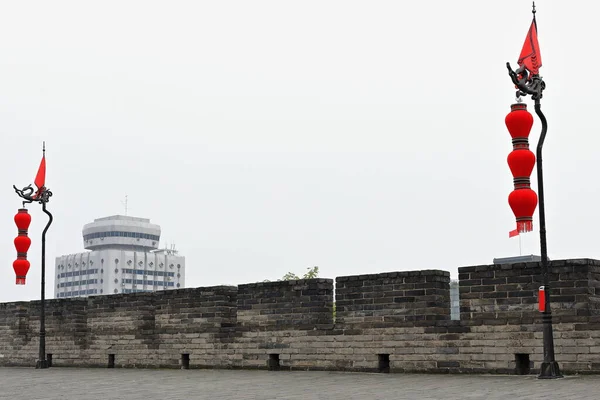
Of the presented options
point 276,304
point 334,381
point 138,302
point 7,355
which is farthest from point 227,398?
point 7,355

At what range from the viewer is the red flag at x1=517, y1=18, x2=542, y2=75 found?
39.6 feet

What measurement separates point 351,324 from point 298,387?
340 centimetres

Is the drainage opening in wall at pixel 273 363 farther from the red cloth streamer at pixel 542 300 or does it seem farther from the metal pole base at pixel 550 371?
the red cloth streamer at pixel 542 300

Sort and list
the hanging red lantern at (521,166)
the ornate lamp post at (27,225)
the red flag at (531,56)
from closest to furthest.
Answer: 1. the hanging red lantern at (521,166)
2. the red flag at (531,56)
3. the ornate lamp post at (27,225)

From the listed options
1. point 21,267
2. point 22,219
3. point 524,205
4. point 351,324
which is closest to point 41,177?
point 22,219

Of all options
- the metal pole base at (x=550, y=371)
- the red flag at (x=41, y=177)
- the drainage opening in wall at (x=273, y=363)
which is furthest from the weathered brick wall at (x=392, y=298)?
the red flag at (x=41, y=177)

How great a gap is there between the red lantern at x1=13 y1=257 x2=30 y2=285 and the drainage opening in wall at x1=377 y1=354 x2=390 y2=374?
12020mm

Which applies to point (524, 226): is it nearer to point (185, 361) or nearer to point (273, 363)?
point (273, 363)

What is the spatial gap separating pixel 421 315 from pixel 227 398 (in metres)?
4.59

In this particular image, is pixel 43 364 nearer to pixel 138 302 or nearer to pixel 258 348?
pixel 138 302

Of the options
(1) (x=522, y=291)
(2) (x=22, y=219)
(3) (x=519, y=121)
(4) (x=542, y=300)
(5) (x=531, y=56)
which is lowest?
(4) (x=542, y=300)

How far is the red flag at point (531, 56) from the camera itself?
12062 millimetres

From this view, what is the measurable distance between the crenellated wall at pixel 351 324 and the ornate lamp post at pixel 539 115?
1.79 feet

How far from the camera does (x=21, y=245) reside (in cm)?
2208
